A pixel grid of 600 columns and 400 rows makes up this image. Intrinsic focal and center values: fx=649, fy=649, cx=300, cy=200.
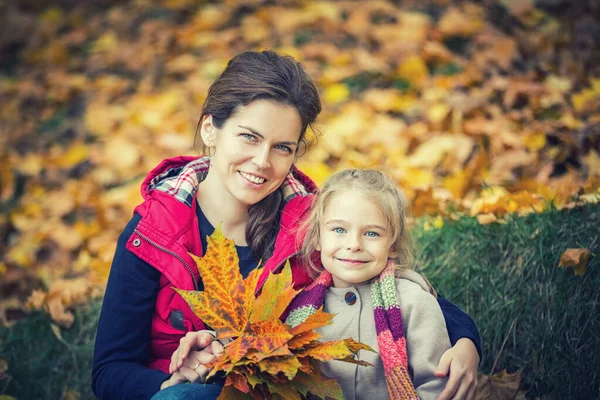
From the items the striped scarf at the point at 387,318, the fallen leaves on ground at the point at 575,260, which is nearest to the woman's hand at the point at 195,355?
the striped scarf at the point at 387,318

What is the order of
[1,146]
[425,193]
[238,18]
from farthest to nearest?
[238,18] < [1,146] < [425,193]

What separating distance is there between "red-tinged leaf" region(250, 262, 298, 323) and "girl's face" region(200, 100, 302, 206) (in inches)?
19.0

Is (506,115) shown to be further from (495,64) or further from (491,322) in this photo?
(491,322)

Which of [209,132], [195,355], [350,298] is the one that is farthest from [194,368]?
[209,132]

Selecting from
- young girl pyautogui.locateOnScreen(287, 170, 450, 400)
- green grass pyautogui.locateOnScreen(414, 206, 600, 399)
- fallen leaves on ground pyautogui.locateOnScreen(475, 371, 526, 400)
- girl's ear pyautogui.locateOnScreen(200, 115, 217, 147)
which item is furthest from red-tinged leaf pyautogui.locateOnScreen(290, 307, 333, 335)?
green grass pyautogui.locateOnScreen(414, 206, 600, 399)

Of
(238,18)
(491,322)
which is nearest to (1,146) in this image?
(238,18)

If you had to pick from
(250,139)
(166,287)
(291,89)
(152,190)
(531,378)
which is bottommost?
(531,378)

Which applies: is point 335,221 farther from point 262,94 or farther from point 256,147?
point 262,94

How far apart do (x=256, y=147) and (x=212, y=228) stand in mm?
301

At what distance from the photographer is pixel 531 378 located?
2150 millimetres

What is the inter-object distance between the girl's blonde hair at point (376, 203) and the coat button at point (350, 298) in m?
0.16

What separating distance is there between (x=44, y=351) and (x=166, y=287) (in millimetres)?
1014

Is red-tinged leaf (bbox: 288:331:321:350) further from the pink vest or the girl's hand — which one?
the pink vest

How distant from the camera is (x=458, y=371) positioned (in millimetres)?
1707
